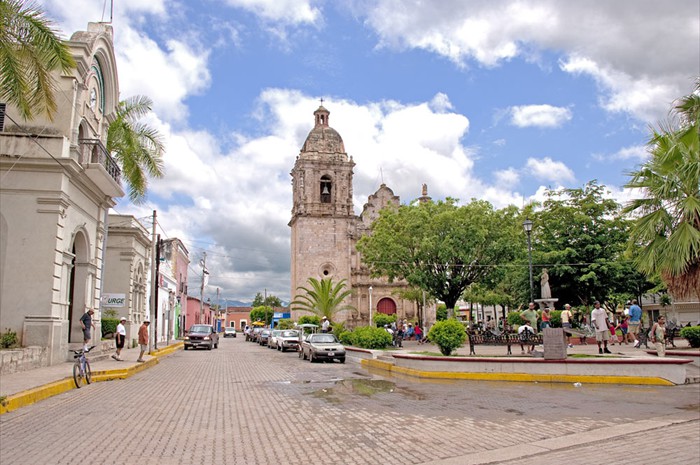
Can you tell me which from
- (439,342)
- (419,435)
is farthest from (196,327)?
(419,435)

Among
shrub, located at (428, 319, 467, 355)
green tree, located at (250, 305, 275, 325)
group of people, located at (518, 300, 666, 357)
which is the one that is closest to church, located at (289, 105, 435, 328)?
group of people, located at (518, 300, 666, 357)

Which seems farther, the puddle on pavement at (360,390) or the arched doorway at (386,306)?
the arched doorway at (386,306)

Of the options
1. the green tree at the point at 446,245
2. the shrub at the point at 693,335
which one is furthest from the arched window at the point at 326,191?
the shrub at the point at 693,335

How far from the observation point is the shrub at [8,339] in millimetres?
15058

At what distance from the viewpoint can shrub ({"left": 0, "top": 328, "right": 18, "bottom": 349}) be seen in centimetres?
1506

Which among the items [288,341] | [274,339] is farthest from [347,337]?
[274,339]

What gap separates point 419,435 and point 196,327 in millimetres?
31109

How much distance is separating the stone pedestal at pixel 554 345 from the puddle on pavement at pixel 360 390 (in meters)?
4.12

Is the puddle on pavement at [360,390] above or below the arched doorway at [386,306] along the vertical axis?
below

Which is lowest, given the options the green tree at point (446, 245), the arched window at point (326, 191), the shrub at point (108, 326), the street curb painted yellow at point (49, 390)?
the street curb painted yellow at point (49, 390)

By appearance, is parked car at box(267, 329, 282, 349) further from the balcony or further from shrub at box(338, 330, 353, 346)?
the balcony

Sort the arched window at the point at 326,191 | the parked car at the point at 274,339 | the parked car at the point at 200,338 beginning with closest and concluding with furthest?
the parked car at the point at 200,338, the parked car at the point at 274,339, the arched window at the point at 326,191

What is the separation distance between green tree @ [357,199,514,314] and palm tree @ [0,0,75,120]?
74.6 feet

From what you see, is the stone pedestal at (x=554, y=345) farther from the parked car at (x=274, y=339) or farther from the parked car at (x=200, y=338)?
the parked car at (x=200, y=338)
